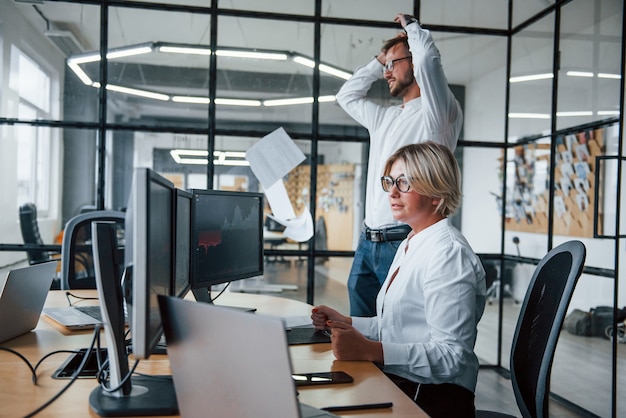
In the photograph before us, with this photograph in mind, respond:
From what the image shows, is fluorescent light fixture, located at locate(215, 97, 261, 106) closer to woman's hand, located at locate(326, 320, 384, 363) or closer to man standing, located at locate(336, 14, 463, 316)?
man standing, located at locate(336, 14, 463, 316)

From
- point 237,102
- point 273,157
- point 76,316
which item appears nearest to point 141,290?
point 76,316

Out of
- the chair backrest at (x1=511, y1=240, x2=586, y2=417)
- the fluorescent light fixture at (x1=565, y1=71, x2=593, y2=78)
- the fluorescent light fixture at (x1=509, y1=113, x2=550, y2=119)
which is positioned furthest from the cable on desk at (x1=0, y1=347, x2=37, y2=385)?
the fluorescent light fixture at (x1=509, y1=113, x2=550, y2=119)

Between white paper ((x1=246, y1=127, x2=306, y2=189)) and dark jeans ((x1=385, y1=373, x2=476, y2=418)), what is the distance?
6.57ft

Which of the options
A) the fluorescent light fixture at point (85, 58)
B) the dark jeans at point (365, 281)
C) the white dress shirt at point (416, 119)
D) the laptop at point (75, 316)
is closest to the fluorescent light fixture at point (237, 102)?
the fluorescent light fixture at point (85, 58)

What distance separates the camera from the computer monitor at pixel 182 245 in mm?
1346

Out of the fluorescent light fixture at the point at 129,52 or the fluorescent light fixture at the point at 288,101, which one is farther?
the fluorescent light fixture at the point at 288,101

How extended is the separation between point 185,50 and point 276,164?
2.87 feet

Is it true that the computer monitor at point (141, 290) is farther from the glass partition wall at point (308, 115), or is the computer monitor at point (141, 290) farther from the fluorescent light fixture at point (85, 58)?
the fluorescent light fixture at point (85, 58)

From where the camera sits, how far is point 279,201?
11.5 ft

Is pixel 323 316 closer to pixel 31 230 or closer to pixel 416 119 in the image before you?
pixel 416 119

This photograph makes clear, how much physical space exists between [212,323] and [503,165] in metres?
3.38

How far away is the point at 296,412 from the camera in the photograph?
694 mm

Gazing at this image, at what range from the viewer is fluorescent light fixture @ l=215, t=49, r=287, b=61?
3512mm

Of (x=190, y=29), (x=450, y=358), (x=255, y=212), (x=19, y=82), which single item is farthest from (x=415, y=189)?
(x=19, y=82)
